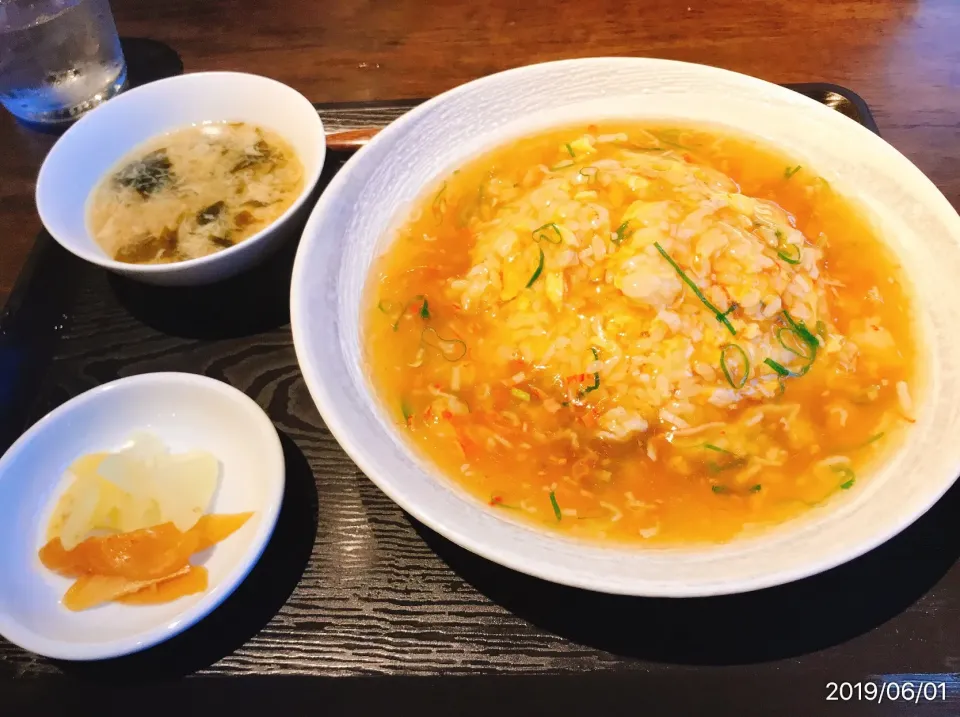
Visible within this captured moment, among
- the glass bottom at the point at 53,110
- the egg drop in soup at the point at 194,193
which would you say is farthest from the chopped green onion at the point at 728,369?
the glass bottom at the point at 53,110

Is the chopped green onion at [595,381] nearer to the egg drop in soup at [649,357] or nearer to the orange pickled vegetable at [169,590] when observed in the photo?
the egg drop in soup at [649,357]

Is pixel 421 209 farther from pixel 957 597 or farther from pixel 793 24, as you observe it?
pixel 793 24

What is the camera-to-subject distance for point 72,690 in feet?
5.54

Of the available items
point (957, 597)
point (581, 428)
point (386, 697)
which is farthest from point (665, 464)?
point (386, 697)

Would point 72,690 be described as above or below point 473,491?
below

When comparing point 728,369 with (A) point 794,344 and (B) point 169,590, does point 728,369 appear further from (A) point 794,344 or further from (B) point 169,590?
(B) point 169,590

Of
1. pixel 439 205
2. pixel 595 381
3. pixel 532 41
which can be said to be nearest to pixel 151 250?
pixel 439 205

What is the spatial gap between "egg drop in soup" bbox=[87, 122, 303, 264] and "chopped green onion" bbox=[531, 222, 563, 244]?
1079mm

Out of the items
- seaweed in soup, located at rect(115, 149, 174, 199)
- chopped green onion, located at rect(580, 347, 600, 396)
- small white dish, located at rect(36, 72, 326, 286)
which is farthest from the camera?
seaweed in soup, located at rect(115, 149, 174, 199)

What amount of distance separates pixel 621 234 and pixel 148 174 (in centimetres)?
205

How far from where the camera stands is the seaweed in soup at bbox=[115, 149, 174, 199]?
110 inches

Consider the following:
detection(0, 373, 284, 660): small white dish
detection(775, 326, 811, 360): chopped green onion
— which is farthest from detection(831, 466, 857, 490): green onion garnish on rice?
detection(0, 373, 284, 660): small white dish

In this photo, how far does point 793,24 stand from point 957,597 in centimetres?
316
